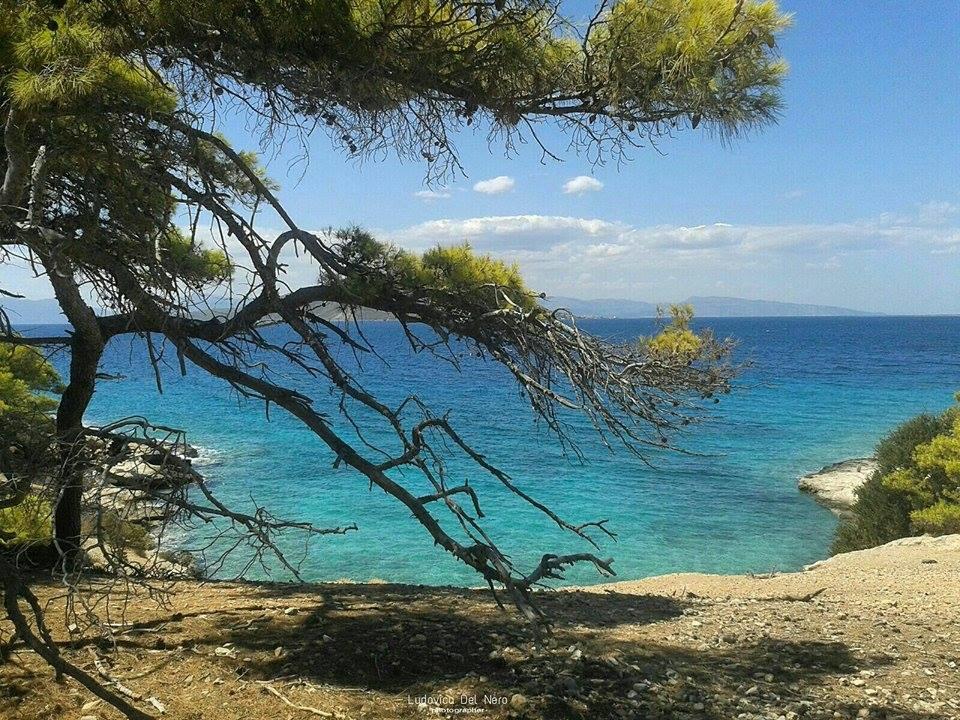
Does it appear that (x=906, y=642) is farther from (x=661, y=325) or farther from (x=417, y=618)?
(x=417, y=618)

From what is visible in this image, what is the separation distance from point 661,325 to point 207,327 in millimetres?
3209

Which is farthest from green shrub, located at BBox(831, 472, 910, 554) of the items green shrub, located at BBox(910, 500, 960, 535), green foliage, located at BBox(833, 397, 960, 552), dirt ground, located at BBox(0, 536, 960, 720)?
dirt ground, located at BBox(0, 536, 960, 720)

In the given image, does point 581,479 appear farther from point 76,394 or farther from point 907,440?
point 76,394

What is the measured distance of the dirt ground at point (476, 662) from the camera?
3.33 m

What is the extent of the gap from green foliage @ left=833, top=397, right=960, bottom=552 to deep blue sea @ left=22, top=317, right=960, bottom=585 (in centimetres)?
139

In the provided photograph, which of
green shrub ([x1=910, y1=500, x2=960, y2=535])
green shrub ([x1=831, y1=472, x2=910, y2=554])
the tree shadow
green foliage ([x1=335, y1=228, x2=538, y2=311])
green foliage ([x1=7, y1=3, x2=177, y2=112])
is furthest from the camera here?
green shrub ([x1=831, y1=472, x2=910, y2=554])

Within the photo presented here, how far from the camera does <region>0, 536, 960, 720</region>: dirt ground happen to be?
333cm

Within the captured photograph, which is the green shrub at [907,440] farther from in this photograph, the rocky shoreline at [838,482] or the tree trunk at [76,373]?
the tree trunk at [76,373]

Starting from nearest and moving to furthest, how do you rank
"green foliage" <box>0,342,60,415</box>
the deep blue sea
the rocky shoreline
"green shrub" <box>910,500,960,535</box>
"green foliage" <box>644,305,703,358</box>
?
"green foliage" <box>644,305,703,358</box> → "green foliage" <box>0,342,60,415</box> → "green shrub" <box>910,500,960,535</box> → the deep blue sea → the rocky shoreline

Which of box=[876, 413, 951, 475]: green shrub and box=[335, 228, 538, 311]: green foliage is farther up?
box=[335, 228, 538, 311]: green foliage

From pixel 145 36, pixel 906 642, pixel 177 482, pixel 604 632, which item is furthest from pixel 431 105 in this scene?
pixel 906 642

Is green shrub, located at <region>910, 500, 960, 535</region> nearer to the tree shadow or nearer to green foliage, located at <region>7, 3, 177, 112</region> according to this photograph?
the tree shadow

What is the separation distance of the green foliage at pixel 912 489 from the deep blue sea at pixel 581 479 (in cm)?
139

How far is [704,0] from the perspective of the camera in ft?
13.2
